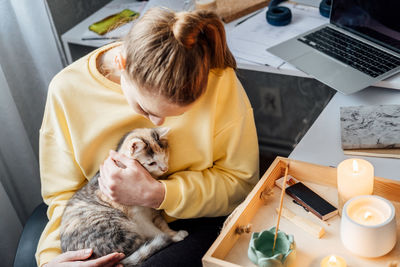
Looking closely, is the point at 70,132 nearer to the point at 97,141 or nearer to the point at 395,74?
the point at 97,141

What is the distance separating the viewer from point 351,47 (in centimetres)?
144

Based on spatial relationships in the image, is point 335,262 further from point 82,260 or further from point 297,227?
point 82,260

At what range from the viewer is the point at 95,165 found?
4.16 ft

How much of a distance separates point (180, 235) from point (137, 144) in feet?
0.87

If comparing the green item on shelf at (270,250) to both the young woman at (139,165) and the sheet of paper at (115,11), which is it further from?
the sheet of paper at (115,11)

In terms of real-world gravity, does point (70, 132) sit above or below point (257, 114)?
above

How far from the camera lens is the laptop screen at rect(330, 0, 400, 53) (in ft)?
4.45

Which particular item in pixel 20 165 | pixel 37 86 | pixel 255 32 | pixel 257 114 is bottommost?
pixel 257 114

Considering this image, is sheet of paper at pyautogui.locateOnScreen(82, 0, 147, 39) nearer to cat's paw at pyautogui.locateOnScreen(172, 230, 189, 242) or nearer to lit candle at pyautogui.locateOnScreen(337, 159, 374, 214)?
cat's paw at pyautogui.locateOnScreen(172, 230, 189, 242)

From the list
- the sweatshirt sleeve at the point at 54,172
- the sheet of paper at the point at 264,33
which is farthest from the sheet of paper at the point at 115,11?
the sweatshirt sleeve at the point at 54,172

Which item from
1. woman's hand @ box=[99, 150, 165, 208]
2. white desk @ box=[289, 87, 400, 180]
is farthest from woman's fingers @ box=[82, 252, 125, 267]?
white desk @ box=[289, 87, 400, 180]

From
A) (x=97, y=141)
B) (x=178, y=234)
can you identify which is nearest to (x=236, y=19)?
(x=97, y=141)

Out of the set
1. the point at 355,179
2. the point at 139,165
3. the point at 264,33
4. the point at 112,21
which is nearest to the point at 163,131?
the point at 139,165

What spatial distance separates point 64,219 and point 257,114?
137 cm
